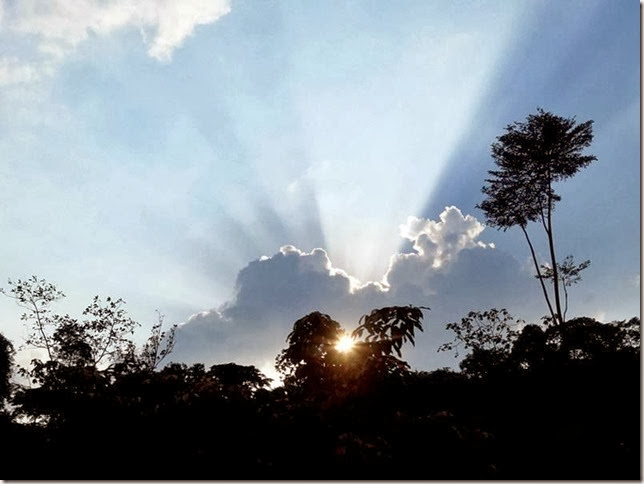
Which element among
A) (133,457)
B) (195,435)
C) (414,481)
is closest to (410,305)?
(414,481)

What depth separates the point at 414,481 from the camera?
4645 mm

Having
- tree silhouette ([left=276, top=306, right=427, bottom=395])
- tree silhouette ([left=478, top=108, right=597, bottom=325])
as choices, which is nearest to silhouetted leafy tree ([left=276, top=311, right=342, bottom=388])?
tree silhouette ([left=276, top=306, right=427, bottom=395])

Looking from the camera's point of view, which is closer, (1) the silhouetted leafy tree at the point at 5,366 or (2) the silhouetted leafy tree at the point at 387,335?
(2) the silhouetted leafy tree at the point at 387,335

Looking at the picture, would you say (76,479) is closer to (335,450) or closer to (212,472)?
(212,472)

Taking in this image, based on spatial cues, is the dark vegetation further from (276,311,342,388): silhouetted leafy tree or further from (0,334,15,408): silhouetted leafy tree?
(0,334,15,408): silhouetted leafy tree

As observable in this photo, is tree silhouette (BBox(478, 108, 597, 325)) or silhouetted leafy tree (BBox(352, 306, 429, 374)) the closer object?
silhouetted leafy tree (BBox(352, 306, 429, 374))

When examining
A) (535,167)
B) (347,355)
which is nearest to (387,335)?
(347,355)

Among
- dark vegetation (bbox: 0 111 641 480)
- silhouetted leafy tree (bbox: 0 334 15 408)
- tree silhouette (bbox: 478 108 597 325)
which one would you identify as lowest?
dark vegetation (bbox: 0 111 641 480)

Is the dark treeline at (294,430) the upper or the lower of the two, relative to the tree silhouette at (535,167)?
lower

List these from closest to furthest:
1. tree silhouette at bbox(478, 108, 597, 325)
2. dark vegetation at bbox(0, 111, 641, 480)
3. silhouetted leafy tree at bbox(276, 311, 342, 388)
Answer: dark vegetation at bbox(0, 111, 641, 480)
silhouetted leafy tree at bbox(276, 311, 342, 388)
tree silhouette at bbox(478, 108, 597, 325)

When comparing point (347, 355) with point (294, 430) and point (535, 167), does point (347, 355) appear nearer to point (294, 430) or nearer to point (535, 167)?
point (294, 430)

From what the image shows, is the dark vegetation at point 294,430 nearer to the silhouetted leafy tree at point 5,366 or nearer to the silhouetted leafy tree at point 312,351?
the silhouetted leafy tree at point 312,351

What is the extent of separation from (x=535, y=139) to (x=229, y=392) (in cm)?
2914

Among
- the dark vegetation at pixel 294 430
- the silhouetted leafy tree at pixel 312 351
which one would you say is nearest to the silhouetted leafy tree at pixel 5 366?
the dark vegetation at pixel 294 430
